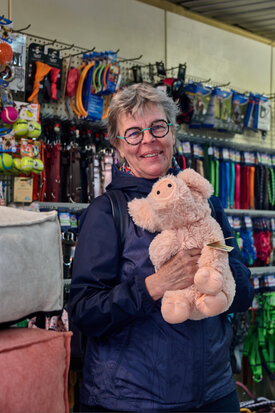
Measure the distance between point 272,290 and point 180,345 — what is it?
13.2 ft

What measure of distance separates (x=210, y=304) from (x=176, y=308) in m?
0.10

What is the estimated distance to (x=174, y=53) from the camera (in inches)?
215

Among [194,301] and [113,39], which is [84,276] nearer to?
[194,301]

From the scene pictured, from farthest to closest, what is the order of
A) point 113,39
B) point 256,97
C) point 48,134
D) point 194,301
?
point 256,97 < point 113,39 < point 48,134 < point 194,301

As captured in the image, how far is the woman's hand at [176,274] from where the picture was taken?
1585 mm

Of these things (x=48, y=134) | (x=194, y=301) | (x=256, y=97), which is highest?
(x=256, y=97)

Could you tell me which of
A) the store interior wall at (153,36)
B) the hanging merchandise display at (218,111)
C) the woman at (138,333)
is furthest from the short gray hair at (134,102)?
the hanging merchandise display at (218,111)

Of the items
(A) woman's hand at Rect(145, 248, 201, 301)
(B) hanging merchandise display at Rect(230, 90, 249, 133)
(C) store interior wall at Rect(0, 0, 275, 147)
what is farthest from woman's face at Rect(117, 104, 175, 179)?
(B) hanging merchandise display at Rect(230, 90, 249, 133)

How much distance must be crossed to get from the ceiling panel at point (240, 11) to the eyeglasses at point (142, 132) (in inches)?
157

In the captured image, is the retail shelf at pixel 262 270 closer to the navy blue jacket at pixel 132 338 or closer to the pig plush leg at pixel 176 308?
the navy blue jacket at pixel 132 338

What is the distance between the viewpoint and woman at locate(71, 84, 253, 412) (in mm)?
1607

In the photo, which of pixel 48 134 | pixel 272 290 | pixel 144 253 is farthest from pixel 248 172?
pixel 144 253

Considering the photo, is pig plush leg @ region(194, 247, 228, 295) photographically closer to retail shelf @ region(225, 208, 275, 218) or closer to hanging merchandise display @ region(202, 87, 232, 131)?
retail shelf @ region(225, 208, 275, 218)

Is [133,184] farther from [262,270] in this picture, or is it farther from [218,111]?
[218,111]
